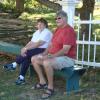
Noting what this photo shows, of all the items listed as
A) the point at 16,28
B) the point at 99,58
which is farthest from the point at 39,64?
the point at 16,28

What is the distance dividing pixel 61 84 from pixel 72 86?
54 cm

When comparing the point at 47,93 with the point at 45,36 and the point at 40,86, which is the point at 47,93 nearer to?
the point at 40,86

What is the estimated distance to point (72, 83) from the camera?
6637mm

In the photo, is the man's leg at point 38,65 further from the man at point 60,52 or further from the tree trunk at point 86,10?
the tree trunk at point 86,10

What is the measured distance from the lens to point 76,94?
21.3ft

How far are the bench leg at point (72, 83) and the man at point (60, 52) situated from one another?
262 mm

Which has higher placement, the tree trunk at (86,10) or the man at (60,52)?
the tree trunk at (86,10)

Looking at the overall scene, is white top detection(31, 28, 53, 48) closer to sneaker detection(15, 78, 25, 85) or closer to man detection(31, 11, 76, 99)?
man detection(31, 11, 76, 99)

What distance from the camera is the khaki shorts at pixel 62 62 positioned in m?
6.33

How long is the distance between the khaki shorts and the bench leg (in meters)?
0.26

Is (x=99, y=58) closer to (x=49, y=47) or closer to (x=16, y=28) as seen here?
(x=49, y=47)

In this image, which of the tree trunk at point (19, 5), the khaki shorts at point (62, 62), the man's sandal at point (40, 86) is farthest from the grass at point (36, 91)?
the tree trunk at point (19, 5)

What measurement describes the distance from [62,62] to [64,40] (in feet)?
1.22

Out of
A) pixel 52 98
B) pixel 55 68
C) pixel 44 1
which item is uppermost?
pixel 44 1
